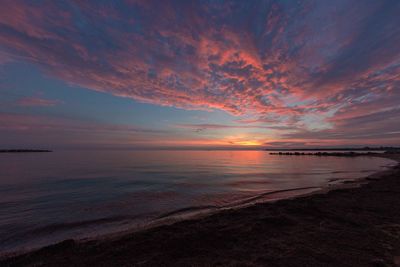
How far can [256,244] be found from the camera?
6.23 meters

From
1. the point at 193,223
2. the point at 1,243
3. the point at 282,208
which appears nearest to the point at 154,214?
the point at 193,223

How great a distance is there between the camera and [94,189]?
1880 centimetres

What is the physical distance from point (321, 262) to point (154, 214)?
8.99 m

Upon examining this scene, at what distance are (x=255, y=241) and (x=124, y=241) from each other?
4917 millimetres

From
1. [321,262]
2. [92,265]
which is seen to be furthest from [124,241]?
[321,262]

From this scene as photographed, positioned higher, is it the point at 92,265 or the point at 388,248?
the point at 388,248

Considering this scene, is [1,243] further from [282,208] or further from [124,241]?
[282,208]

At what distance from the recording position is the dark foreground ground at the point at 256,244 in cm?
525

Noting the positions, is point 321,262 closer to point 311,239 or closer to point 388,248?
point 311,239

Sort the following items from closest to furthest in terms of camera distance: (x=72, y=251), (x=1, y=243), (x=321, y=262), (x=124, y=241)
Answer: (x=321, y=262) → (x=72, y=251) → (x=124, y=241) → (x=1, y=243)

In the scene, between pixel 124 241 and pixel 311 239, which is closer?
pixel 311 239

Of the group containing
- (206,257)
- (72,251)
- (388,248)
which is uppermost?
(388,248)

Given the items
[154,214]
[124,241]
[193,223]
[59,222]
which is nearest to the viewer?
[124,241]

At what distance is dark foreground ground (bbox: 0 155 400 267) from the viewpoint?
17.2 feet
